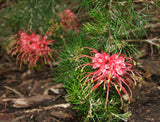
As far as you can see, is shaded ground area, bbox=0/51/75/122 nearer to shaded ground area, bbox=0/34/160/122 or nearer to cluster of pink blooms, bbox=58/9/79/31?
shaded ground area, bbox=0/34/160/122

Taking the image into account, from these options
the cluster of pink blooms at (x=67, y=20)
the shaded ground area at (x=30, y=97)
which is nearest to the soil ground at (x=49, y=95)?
the shaded ground area at (x=30, y=97)

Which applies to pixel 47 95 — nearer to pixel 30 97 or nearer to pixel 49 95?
pixel 49 95

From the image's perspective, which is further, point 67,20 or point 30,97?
point 67,20

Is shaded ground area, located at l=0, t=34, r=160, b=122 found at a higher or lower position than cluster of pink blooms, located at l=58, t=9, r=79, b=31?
lower

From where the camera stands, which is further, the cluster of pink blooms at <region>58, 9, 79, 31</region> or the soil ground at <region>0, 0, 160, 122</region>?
the cluster of pink blooms at <region>58, 9, 79, 31</region>

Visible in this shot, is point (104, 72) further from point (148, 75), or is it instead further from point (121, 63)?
point (148, 75)

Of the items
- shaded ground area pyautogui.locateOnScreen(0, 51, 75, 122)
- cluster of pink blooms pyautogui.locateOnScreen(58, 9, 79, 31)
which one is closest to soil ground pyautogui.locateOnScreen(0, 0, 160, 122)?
shaded ground area pyautogui.locateOnScreen(0, 51, 75, 122)

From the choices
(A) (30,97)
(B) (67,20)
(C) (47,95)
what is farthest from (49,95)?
(B) (67,20)

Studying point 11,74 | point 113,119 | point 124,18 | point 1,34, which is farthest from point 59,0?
point 113,119

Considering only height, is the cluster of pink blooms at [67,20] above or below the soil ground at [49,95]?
above

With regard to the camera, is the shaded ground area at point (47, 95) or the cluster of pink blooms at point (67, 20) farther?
the cluster of pink blooms at point (67, 20)

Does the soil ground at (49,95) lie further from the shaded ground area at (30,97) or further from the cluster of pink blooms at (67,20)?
the cluster of pink blooms at (67,20)
